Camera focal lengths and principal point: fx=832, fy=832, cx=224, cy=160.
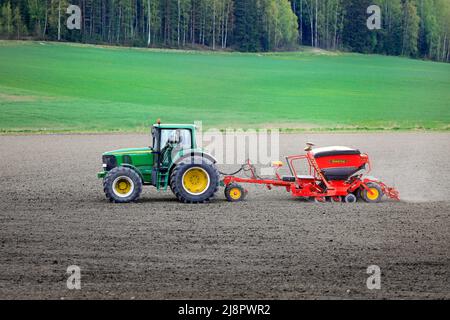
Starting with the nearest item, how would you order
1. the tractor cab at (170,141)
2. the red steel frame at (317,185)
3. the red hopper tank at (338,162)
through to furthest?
the tractor cab at (170,141), the red hopper tank at (338,162), the red steel frame at (317,185)

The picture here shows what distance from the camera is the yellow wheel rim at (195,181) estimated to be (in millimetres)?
15711

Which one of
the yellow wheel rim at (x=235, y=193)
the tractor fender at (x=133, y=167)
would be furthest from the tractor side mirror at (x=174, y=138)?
the yellow wheel rim at (x=235, y=193)

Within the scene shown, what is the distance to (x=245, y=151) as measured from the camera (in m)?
28.8

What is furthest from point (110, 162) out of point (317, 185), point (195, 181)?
point (317, 185)

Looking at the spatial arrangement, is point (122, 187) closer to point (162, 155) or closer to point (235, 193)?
point (162, 155)

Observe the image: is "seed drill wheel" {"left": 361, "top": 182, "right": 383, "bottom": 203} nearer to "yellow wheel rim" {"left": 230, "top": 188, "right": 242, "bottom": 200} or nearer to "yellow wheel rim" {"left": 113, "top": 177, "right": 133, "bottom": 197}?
"yellow wheel rim" {"left": 230, "top": 188, "right": 242, "bottom": 200}

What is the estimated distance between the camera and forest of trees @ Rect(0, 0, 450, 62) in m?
56.9

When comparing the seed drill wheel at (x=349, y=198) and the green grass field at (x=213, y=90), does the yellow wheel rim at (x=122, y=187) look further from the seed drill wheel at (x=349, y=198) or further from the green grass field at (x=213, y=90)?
the green grass field at (x=213, y=90)

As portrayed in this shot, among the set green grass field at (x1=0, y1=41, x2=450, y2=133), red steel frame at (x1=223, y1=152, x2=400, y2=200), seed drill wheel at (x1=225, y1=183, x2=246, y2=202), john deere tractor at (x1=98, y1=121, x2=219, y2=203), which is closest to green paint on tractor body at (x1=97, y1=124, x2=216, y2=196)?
john deere tractor at (x1=98, y1=121, x2=219, y2=203)

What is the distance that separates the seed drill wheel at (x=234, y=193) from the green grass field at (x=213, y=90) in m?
21.4

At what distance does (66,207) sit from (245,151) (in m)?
13.4

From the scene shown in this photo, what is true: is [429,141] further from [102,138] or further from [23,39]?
[23,39]

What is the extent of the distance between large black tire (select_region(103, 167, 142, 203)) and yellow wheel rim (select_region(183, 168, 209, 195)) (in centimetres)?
89
